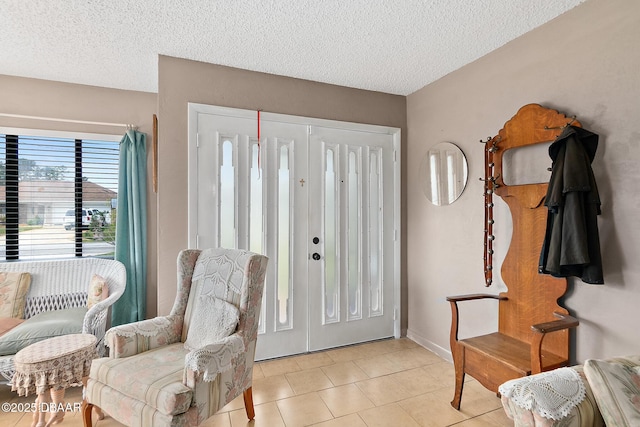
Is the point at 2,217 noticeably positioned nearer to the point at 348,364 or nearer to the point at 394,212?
the point at 348,364

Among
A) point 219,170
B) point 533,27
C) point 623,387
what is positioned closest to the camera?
point 623,387

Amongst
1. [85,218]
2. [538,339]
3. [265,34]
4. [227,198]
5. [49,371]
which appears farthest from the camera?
[85,218]

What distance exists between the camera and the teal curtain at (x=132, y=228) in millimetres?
3141

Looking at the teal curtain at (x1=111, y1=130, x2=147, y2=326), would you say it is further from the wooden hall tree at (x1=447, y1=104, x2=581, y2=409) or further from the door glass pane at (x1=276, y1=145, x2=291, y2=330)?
the wooden hall tree at (x1=447, y1=104, x2=581, y2=409)

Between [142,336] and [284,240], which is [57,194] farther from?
[284,240]

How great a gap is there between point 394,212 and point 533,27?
6.10 ft

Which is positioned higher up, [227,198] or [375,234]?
[227,198]

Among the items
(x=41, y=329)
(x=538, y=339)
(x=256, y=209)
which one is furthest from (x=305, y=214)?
(x=41, y=329)

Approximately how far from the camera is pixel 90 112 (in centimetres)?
314

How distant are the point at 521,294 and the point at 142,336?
2.43 m

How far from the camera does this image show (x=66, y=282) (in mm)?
2832

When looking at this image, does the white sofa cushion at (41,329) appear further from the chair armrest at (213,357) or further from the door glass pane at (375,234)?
the door glass pane at (375,234)

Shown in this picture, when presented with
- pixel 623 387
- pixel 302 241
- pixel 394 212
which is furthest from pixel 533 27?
pixel 302 241

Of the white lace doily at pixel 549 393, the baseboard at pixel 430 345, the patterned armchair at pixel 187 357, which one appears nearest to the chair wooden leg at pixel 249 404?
the patterned armchair at pixel 187 357
